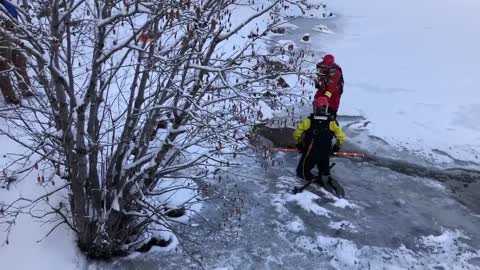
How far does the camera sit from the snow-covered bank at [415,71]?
9.54 meters

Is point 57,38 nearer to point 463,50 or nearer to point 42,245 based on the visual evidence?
point 42,245

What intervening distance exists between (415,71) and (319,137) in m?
6.57

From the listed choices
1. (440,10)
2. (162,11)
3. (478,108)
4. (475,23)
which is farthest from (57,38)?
(440,10)

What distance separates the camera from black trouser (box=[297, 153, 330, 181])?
293 inches

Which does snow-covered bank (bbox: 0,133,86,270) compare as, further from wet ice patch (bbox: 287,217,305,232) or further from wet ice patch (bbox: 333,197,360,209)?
wet ice patch (bbox: 333,197,360,209)

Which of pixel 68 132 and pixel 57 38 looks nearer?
pixel 57 38

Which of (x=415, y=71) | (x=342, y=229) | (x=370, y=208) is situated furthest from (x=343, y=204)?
(x=415, y=71)

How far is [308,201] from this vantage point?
23.6 feet

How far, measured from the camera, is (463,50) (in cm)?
1426

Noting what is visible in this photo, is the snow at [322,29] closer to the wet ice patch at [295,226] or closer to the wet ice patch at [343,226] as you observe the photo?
the wet ice patch at [343,226]

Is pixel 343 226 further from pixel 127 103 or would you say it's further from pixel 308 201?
pixel 127 103

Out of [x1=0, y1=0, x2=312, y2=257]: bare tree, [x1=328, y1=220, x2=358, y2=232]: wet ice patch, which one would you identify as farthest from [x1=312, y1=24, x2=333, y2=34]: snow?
[x1=0, y1=0, x2=312, y2=257]: bare tree

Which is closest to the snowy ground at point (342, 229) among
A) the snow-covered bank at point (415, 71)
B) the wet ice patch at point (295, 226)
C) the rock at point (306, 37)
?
the wet ice patch at point (295, 226)

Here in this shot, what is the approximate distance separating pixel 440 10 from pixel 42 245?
16810 mm
